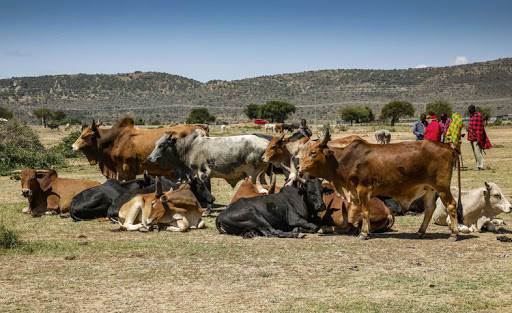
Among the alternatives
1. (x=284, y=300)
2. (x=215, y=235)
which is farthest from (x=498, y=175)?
(x=284, y=300)

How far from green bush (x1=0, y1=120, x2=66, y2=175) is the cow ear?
432 inches

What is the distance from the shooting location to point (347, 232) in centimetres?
1260

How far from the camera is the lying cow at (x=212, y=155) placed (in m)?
15.8

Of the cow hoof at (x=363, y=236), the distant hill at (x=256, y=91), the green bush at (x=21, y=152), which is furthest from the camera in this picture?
the distant hill at (x=256, y=91)

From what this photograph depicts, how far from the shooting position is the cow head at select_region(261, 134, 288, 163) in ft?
49.1

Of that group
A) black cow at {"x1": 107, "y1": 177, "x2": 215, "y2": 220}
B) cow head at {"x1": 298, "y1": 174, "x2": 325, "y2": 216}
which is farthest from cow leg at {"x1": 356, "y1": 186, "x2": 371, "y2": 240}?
black cow at {"x1": 107, "y1": 177, "x2": 215, "y2": 220}

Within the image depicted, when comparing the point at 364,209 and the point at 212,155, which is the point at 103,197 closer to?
the point at 212,155

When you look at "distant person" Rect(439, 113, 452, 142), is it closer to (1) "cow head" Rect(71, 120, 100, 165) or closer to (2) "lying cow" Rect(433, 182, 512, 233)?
(2) "lying cow" Rect(433, 182, 512, 233)

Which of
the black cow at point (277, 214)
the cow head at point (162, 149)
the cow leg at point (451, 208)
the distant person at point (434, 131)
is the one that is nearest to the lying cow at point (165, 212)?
the black cow at point (277, 214)

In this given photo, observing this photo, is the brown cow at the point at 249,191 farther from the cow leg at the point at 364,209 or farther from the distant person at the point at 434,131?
the distant person at the point at 434,131

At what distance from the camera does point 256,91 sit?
421 ft

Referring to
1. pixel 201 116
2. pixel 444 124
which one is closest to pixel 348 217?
pixel 444 124

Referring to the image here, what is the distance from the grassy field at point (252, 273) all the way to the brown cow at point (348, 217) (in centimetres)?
33

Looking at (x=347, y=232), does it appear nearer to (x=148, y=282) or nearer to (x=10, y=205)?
(x=148, y=282)
